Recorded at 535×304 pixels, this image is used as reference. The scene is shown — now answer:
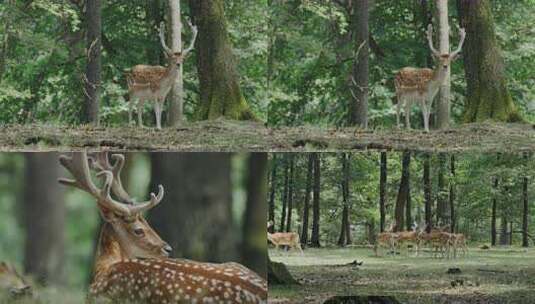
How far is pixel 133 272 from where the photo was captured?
8617 millimetres

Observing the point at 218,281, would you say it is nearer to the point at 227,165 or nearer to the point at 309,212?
the point at 227,165

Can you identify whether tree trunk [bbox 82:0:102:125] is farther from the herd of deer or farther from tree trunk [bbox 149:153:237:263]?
the herd of deer

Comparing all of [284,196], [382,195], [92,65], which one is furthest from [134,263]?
[92,65]

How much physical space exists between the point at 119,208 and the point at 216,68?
452cm

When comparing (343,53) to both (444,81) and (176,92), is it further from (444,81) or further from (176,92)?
(176,92)

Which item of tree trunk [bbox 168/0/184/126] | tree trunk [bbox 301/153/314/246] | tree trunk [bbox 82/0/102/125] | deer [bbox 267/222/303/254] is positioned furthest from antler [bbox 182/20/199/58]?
deer [bbox 267/222/303/254]

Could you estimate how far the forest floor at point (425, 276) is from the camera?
10.2m

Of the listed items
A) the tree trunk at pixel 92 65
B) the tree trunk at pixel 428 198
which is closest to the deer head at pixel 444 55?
the tree trunk at pixel 428 198

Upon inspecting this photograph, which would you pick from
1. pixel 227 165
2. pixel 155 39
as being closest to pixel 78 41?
pixel 155 39

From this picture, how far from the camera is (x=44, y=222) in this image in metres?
8.71

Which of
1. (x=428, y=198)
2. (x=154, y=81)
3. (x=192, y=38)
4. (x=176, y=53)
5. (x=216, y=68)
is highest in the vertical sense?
(x=192, y=38)

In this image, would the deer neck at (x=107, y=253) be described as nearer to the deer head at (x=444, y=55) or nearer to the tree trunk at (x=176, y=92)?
the tree trunk at (x=176, y=92)

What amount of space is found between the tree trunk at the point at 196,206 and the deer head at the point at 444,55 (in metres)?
4.27

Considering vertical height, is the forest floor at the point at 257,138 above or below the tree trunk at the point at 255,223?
above
